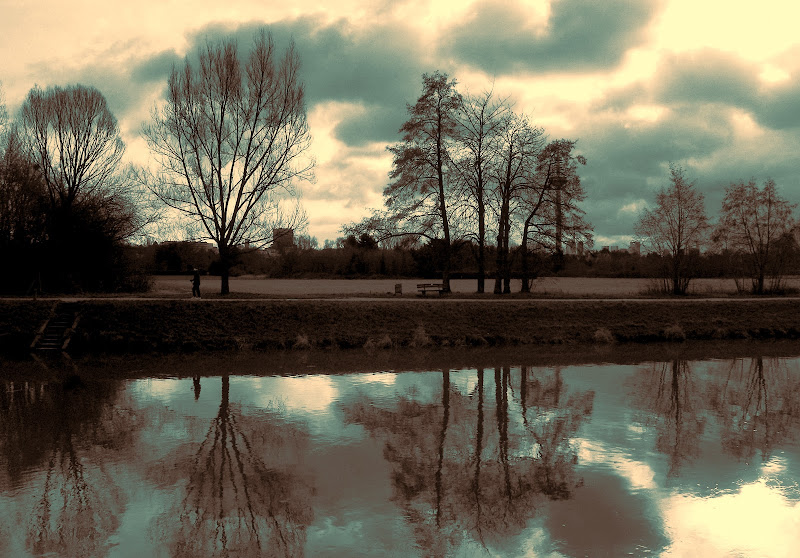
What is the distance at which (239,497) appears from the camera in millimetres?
8523

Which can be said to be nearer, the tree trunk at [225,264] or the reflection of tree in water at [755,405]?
the reflection of tree in water at [755,405]

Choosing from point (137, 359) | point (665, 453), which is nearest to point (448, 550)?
point (665, 453)

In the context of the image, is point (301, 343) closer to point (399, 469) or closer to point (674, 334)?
point (399, 469)

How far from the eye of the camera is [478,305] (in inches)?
1150

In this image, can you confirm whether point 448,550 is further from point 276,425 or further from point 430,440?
point 276,425

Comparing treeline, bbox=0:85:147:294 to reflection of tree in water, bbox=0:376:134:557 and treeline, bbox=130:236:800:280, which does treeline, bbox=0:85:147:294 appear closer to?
treeline, bbox=130:236:800:280

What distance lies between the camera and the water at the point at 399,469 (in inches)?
286

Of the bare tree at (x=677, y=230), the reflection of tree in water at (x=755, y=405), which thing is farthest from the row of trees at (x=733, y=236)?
the reflection of tree in water at (x=755, y=405)

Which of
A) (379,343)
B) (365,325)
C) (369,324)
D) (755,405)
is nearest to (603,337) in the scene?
(379,343)

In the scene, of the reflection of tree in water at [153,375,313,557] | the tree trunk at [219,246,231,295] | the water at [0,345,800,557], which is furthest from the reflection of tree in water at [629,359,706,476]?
the tree trunk at [219,246,231,295]

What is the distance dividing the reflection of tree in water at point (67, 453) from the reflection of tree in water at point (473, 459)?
148 inches

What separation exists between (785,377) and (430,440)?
1283 cm

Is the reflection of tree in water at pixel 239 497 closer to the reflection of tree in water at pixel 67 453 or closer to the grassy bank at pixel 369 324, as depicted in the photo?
the reflection of tree in water at pixel 67 453

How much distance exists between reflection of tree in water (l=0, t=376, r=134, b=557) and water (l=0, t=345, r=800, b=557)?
0.04 m
